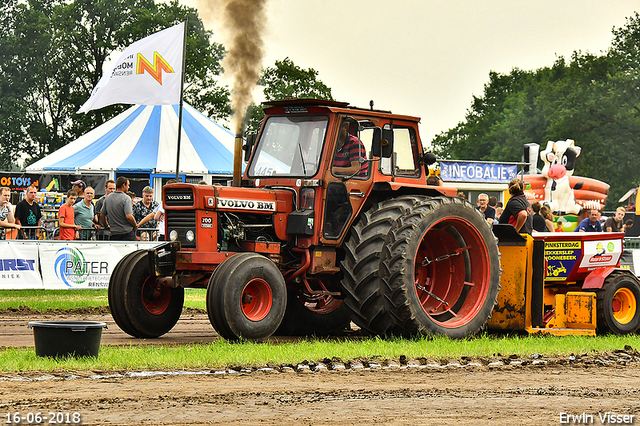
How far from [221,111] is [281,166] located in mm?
43345

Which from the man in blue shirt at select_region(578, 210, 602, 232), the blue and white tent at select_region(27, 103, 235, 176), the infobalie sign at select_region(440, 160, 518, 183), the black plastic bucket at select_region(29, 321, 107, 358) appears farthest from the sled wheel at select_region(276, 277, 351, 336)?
the infobalie sign at select_region(440, 160, 518, 183)

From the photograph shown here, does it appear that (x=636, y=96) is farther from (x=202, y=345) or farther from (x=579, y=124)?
(x=202, y=345)

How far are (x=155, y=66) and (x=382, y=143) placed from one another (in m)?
10.9

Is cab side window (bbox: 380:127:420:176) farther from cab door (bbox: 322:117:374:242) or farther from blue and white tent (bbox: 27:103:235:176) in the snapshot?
blue and white tent (bbox: 27:103:235:176)

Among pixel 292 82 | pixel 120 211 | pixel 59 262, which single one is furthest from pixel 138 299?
pixel 292 82

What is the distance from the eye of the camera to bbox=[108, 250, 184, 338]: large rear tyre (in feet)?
30.6

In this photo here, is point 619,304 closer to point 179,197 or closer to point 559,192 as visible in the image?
point 179,197

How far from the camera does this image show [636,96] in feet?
203

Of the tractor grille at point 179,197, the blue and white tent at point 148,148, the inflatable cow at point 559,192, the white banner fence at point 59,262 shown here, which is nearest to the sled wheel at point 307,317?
the tractor grille at point 179,197

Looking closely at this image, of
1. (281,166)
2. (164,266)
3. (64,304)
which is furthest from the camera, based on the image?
(64,304)

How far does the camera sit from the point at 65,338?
723 centimetres

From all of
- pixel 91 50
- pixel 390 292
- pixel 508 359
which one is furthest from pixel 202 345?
pixel 91 50

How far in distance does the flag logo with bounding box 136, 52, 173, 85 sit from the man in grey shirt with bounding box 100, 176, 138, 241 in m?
4.80

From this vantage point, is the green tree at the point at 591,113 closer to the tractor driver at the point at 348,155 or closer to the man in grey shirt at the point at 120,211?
the man in grey shirt at the point at 120,211
